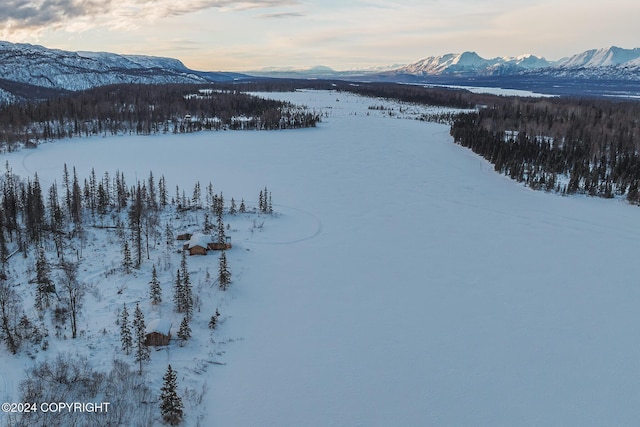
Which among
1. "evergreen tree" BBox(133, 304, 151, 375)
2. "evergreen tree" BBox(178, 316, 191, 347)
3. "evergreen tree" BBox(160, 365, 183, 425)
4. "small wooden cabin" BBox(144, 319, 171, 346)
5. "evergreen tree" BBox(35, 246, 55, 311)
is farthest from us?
"evergreen tree" BBox(35, 246, 55, 311)

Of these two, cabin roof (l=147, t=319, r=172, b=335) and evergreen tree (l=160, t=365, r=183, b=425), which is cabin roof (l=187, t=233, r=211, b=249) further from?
evergreen tree (l=160, t=365, r=183, b=425)

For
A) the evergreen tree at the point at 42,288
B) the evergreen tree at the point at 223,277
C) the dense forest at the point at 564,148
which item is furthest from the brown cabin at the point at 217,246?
the dense forest at the point at 564,148

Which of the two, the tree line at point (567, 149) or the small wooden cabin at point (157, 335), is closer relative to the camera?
the small wooden cabin at point (157, 335)

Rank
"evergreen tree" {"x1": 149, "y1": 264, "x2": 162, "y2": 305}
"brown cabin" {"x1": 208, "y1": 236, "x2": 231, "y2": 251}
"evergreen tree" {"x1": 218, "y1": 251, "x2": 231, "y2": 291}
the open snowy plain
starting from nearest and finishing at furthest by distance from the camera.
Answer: the open snowy plain < "evergreen tree" {"x1": 149, "y1": 264, "x2": 162, "y2": 305} < "evergreen tree" {"x1": 218, "y1": 251, "x2": 231, "y2": 291} < "brown cabin" {"x1": 208, "y1": 236, "x2": 231, "y2": 251}

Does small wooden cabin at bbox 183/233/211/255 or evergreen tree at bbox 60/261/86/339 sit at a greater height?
small wooden cabin at bbox 183/233/211/255

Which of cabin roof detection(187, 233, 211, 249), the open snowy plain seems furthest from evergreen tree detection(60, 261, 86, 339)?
cabin roof detection(187, 233, 211, 249)

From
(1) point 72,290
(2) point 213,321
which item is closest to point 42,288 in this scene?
(1) point 72,290

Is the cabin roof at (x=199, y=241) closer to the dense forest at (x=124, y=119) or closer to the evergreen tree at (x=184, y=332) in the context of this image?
the evergreen tree at (x=184, y=332)

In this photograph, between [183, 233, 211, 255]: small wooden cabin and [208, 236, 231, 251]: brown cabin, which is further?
[208, 236, 231, 251]: brown cabin

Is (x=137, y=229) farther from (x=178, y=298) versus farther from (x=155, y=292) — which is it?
(x=178, y=298)
